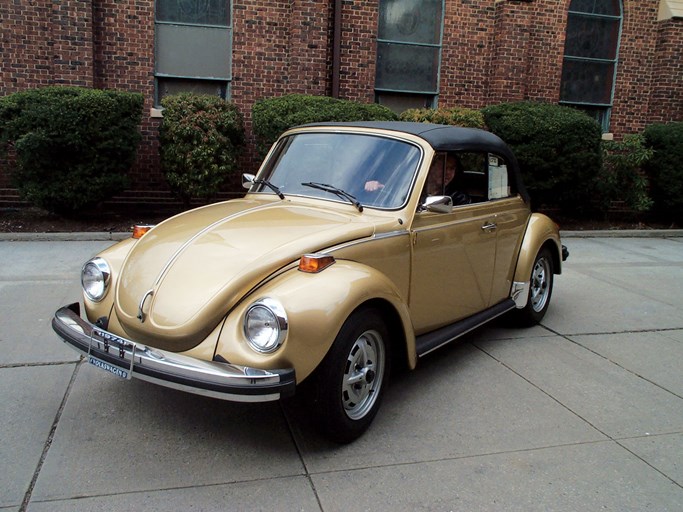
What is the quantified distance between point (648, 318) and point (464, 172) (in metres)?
2.72

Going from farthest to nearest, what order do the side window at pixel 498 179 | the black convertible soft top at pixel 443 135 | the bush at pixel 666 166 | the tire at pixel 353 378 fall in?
the bush at pixel 666 166, the side window at pixel 498 179, the black convertible soft top at pixel 443 135, the tire at pixel 353 378

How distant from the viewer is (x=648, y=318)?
21.0 ft

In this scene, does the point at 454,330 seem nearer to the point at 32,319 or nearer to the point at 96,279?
the point at 96,279

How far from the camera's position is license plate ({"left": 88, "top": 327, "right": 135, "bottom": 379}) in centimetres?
323

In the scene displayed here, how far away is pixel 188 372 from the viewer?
9.96 feet

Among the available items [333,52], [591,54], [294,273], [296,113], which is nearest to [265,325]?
[294,273]

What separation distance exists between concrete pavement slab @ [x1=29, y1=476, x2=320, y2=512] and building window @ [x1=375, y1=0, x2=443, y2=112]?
10144 millimetres

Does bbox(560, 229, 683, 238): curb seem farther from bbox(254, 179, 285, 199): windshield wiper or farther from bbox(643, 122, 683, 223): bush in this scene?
bbox(254, 179, 285, 199): windshield wiper

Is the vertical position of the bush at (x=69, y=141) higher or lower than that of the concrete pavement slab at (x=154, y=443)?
higher

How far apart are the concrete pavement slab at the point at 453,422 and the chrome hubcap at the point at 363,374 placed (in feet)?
0.69

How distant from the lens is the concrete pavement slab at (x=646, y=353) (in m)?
4.84

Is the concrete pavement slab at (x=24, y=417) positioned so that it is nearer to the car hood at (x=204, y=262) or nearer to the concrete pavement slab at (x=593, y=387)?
the car hood at (x=204, y=262)

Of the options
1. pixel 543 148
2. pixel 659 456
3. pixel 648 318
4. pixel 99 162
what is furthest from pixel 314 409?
pixel 543 148

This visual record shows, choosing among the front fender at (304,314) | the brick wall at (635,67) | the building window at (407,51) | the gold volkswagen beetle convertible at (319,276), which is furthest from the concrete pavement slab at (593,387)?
the brick wall at (635,67)
